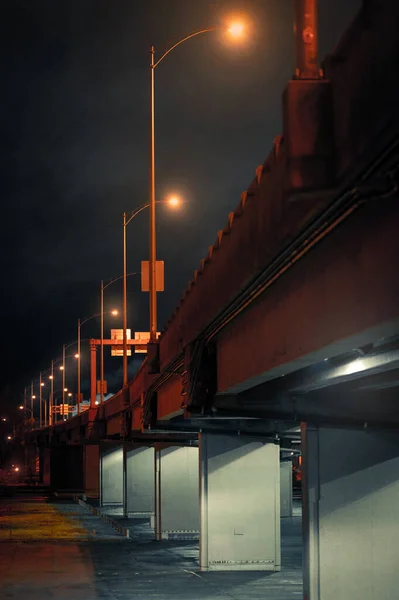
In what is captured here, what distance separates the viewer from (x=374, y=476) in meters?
23.2

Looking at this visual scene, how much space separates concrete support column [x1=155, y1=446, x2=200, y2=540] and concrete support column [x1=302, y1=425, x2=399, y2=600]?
32377mm

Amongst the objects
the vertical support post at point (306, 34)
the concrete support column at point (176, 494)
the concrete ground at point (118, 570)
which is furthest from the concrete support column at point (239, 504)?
the vertical support post at point (306, 34)

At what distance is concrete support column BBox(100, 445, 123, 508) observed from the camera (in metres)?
98.2

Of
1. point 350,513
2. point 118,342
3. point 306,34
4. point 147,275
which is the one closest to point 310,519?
point 350,513

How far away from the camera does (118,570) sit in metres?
40.2

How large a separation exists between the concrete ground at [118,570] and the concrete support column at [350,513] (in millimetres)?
8541

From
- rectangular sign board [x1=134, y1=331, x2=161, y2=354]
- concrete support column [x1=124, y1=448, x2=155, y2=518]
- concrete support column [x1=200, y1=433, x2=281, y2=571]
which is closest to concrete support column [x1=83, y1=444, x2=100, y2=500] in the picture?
rectangular sign board [x1=134, y1=331, x2=161, y2=354]

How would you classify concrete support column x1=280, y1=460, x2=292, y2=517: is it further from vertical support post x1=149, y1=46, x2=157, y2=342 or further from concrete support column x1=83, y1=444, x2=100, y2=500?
concrete support column x1=83, y1=444, x2=100, y2=500

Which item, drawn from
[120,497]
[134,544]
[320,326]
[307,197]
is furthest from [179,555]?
[120,497]

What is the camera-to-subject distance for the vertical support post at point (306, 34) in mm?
11453

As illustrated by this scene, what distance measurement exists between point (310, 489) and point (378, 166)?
45.7ft

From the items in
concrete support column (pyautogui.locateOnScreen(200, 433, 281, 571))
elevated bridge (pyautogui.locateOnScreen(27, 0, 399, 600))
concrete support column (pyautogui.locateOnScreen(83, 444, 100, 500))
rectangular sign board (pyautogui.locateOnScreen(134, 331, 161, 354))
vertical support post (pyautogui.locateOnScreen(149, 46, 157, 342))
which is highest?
vertical support post (pyautogui.locateOnScreen(149, 46, 157, 342))

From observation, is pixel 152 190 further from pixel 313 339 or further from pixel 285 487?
pixel 285 487

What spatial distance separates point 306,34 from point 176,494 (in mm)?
44861
